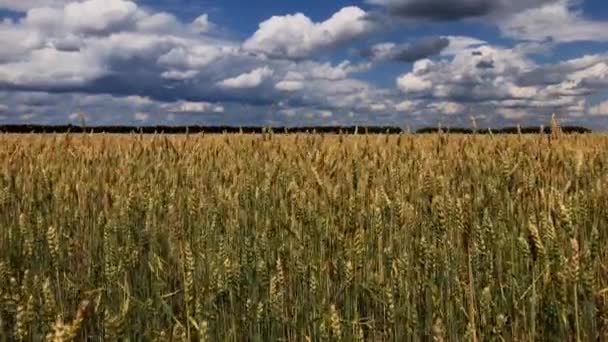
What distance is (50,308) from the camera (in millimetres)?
1685

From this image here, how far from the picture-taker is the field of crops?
2.01 metres

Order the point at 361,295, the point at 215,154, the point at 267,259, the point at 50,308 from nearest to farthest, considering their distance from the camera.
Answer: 1. the point at 50,308
2. the point at 361,295
3. the point at 267,259
4. the point at 215,154

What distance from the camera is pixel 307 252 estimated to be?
3139 millimetres

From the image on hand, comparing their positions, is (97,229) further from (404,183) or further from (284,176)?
(404,183)

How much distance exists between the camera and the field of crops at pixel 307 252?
6.59 ft

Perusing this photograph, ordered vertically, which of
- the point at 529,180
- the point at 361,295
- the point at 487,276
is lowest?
the point at 361,295

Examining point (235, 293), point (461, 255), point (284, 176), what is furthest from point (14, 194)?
point (461, 255)

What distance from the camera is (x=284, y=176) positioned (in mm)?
4836

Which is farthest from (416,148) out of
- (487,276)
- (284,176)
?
(487,276)

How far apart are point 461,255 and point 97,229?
2016 mm

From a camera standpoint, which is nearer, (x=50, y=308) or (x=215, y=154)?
(x=50, y=308)

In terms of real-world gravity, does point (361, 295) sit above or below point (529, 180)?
below

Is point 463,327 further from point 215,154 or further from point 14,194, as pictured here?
point 215,154

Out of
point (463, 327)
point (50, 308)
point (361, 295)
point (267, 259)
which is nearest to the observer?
point (50, 308)
